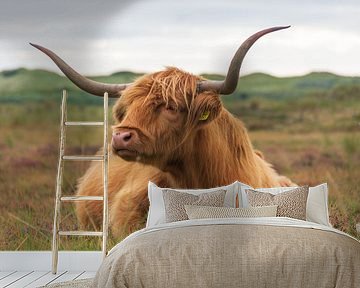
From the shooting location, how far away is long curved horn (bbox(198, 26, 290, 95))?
18.8 feet

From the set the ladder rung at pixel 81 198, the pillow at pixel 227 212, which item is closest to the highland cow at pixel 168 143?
the ladder rung at pixel 81 198

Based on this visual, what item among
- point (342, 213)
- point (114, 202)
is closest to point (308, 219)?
point (342, 213)

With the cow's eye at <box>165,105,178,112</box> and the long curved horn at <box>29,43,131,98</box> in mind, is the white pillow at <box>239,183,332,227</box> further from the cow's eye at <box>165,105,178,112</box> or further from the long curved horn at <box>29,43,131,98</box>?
the long curved horn at <box>29,43,131,98</box>

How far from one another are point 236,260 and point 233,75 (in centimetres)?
213

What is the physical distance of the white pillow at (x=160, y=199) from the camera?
538cm

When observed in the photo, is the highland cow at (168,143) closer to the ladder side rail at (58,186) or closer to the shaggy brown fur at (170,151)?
the shaggy brown fur at (170,151)

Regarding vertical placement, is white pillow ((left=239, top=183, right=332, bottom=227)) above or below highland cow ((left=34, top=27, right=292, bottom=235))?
below

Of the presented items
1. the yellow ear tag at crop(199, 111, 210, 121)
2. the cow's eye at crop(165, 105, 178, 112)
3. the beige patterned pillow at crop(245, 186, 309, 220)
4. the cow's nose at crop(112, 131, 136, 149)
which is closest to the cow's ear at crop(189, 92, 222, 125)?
the yellow ear tag at crop(199, 111, 210, 121)

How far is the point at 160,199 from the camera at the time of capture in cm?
551

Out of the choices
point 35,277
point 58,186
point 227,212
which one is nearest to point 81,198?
point 58,186

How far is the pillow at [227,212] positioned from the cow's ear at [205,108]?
3.30ft

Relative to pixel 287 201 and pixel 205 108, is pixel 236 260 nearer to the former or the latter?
pixel 287 201

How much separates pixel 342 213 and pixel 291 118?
861mm

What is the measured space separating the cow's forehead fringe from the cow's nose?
30 cm
